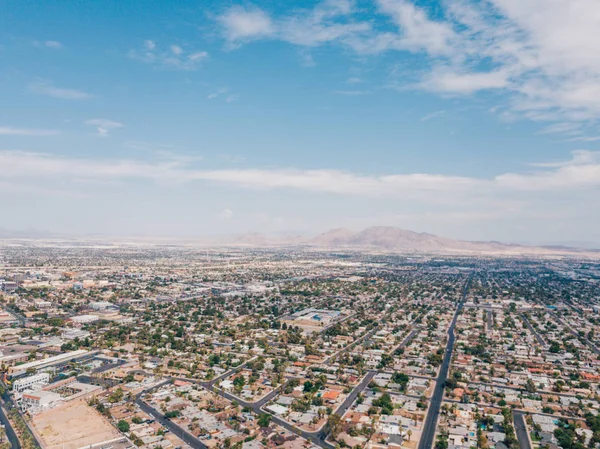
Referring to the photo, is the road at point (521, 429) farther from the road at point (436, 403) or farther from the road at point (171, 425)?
the road at point (171, 425)

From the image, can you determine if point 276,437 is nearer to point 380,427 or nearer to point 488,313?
point 380,427

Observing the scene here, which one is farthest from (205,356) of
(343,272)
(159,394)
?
(343,272)

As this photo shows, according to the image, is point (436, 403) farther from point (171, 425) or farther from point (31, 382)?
point (31, 382)

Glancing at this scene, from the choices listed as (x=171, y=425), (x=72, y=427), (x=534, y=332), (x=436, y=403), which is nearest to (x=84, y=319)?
(x=72, y=427)

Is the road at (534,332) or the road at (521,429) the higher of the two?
the road at (534,332)

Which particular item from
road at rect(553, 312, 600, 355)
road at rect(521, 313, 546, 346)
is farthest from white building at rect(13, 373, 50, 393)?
road at rect(553, 312, 600, 355)

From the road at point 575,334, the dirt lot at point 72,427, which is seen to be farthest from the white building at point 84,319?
the road at point 575,334
